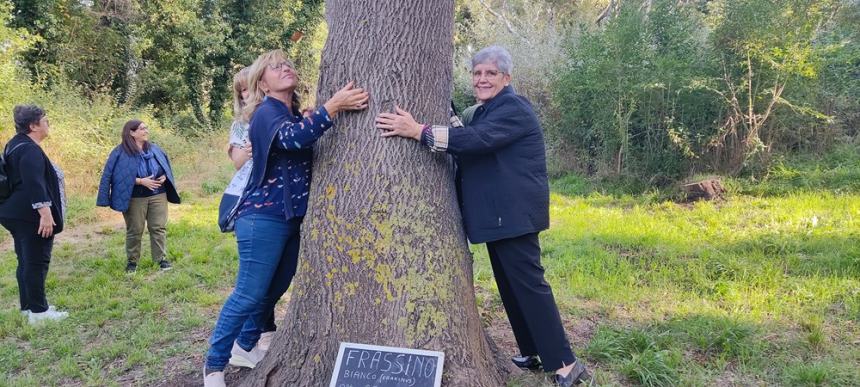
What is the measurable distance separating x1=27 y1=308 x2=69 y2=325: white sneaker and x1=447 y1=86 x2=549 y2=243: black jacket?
3906mm

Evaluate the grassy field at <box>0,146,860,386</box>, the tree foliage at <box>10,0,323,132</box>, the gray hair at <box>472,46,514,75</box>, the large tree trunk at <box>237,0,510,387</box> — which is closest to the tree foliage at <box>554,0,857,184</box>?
the grassy field at <box>0,146,860,386</box>

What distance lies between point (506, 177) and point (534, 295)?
0.67 m

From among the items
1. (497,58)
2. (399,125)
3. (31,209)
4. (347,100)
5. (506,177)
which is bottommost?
(31,209)

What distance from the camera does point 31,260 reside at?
16.0 feet

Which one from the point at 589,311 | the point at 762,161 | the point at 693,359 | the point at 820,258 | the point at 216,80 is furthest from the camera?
the point at 216,80

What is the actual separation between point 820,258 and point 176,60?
18.9 m

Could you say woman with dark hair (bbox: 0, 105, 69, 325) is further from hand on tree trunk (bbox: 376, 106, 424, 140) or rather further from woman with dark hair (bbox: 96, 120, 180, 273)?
hand on tree trunk (bbox: 376, 106, 424, 140)

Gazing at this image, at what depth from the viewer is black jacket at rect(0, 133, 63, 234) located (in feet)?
15.7

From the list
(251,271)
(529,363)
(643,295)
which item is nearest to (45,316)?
(251,271)

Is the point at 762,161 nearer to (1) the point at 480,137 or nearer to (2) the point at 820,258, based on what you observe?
(2) the point at 820,258

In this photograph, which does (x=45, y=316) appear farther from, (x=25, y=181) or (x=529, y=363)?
(x=529, y=363)

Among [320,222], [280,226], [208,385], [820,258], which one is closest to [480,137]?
[320,222]

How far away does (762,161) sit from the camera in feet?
30.6

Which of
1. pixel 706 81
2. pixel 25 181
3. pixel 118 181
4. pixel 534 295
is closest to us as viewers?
pixel 534 295
